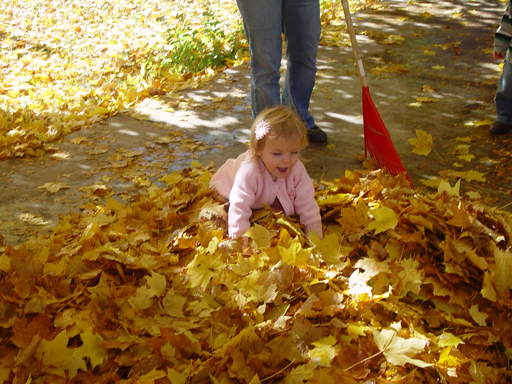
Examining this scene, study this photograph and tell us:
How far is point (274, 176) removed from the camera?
234 cm

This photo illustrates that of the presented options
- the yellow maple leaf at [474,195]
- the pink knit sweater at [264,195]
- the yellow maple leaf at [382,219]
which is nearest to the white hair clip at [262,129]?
the pink knit sweater at [264,195]

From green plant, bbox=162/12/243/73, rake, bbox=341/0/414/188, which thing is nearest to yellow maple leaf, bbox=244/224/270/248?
rake, bbox=341/0/414/188

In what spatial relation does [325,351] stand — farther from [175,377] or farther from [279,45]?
[279,45]

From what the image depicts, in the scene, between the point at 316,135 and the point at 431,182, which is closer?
the point at 431,182

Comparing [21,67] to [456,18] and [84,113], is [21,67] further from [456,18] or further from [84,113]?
[456,18]

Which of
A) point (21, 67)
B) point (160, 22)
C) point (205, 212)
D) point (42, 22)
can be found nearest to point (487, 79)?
point (205, 212)

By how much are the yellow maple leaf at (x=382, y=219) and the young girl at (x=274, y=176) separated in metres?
0.30

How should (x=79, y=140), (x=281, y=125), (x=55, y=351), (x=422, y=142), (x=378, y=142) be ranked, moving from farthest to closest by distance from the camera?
(x=79, y=140), (x=422, y=142), (x=378, y=142), (x=281, y=125), (x=55, y=351)

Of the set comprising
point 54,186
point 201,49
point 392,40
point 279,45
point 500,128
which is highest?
point 279,45

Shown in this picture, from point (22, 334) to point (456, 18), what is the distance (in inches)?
263

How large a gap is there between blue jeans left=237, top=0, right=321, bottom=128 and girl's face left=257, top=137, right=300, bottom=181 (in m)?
0.99

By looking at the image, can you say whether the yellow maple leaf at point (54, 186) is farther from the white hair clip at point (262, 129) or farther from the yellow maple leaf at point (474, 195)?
the yellow maple leaf at point (474, 195)

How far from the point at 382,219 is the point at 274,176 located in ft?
1.96

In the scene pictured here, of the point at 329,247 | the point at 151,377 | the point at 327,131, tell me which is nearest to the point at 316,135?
the point at 327,131
